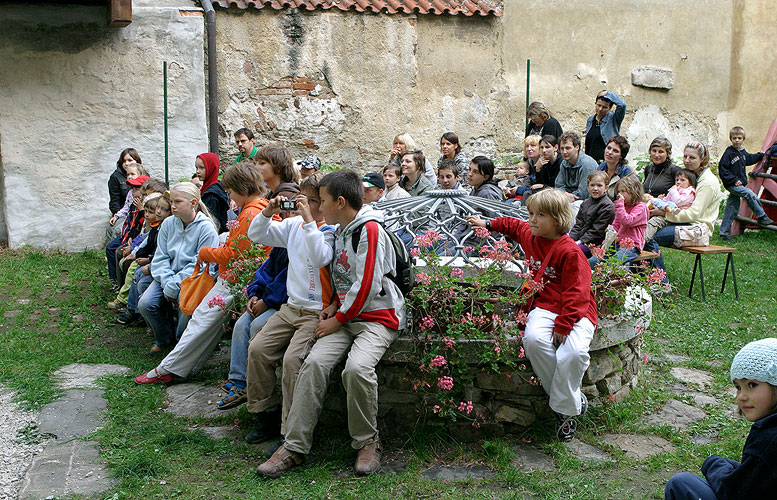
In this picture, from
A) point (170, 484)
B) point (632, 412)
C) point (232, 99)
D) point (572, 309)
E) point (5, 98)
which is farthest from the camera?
point (232, 99)

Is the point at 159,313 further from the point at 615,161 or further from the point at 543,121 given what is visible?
the point at 543,121

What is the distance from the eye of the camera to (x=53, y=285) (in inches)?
309

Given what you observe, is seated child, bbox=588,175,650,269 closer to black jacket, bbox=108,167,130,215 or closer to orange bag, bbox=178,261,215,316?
orange bag, bbox=178,261,215,316

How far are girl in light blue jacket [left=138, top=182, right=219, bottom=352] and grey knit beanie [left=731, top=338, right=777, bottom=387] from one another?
156 inches

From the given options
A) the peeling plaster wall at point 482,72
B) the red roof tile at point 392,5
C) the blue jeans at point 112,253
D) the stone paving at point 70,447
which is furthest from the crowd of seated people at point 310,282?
the red roof tile at point 392,5

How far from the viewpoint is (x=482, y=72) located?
11320 mm

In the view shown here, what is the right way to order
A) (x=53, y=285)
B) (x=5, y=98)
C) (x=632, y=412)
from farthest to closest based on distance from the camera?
(x=5, y=98) < (x=53, y=285) < (x=632, y=412)

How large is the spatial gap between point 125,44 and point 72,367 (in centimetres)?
524

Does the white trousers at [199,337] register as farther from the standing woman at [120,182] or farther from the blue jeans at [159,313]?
the standing woman at [120,182]

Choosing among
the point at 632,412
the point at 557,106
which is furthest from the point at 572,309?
the point at 557,106

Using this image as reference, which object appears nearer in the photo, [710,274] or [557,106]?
[710,274]

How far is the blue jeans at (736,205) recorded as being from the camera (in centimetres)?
1041

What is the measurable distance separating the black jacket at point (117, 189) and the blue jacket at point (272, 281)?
4720mm

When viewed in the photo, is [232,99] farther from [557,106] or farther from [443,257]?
[443,257]
